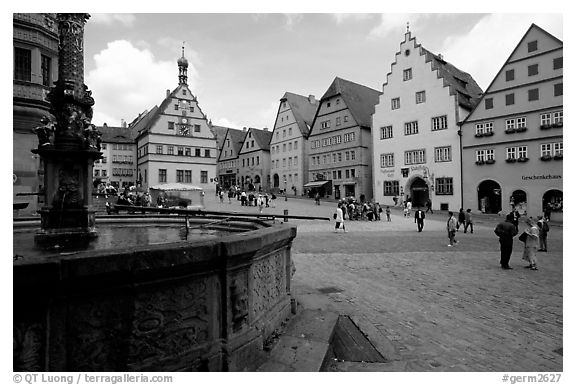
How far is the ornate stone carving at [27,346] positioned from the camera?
2.04m

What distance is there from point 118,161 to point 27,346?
59384 millimetres

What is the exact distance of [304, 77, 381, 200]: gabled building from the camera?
42875mm

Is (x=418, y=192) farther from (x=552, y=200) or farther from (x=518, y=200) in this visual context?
(x=552, y=200)

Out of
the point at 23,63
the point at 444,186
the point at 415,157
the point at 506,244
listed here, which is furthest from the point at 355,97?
the point at 506,244

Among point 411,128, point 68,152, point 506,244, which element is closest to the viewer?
point 68,152

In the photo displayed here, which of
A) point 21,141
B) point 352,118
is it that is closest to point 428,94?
point 352,118

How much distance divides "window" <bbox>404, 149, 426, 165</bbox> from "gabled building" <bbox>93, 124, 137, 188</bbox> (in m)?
40.3

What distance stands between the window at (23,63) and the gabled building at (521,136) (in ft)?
107

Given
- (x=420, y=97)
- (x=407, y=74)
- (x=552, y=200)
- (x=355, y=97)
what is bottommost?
(x=552, y=200)

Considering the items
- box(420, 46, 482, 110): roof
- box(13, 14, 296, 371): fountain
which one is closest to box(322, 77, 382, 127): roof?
box(420, 46, 482, 110): roof

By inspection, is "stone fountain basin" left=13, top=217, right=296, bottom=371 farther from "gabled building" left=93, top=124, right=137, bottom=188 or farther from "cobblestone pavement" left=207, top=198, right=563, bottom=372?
"gabled building" left=93, top=124, right=137, bottom=188

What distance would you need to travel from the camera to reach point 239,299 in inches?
117

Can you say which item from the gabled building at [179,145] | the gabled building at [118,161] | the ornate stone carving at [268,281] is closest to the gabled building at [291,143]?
the gabled building at [179,145]

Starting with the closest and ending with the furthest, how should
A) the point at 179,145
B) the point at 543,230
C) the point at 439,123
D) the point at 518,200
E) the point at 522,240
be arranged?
the point at 522,240, the point at 543,230, the point at 518,200, the point at 439,123, the point at 179,145
